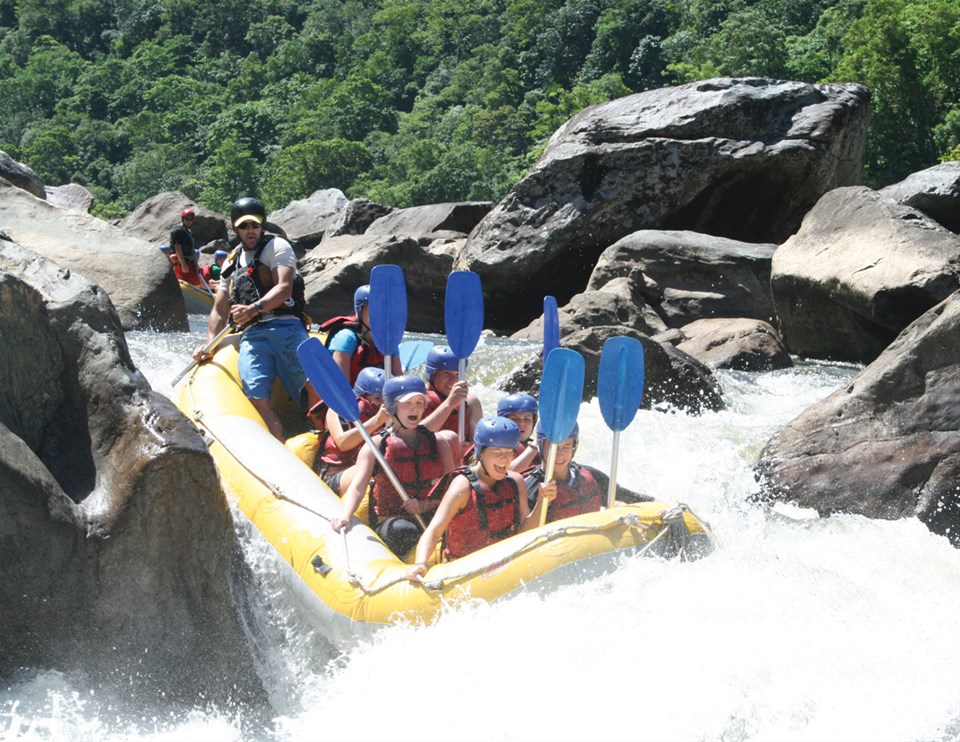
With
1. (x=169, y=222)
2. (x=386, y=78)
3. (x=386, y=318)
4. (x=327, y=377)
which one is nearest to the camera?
(x=327, y=377)

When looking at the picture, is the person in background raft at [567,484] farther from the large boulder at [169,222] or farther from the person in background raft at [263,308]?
the large boulder at [169,222]

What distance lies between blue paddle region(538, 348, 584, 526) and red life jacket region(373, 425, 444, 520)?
1.65 ft

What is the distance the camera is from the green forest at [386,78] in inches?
902

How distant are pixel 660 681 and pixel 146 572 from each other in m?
1.76

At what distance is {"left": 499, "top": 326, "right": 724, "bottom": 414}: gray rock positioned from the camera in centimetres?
822

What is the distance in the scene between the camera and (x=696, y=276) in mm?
10875

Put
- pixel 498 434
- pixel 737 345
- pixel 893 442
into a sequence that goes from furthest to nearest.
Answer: pixel 737 345
pixel 893 442
pixel 498 434

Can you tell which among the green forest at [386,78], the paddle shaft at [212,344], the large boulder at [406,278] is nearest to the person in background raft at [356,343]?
the paddle shaft at [212,344]

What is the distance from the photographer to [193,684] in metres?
4.04

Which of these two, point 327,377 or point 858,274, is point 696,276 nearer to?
point 858,274

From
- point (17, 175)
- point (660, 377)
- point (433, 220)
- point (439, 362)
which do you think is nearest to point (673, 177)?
point (660, 377)

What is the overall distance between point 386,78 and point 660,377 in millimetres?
53520

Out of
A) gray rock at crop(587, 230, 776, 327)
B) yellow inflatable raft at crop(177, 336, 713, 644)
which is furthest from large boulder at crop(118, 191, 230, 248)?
yellow inflatable raft at crop(177, 336, 713, 644)

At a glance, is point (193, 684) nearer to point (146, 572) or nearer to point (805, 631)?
point (146, 572)
